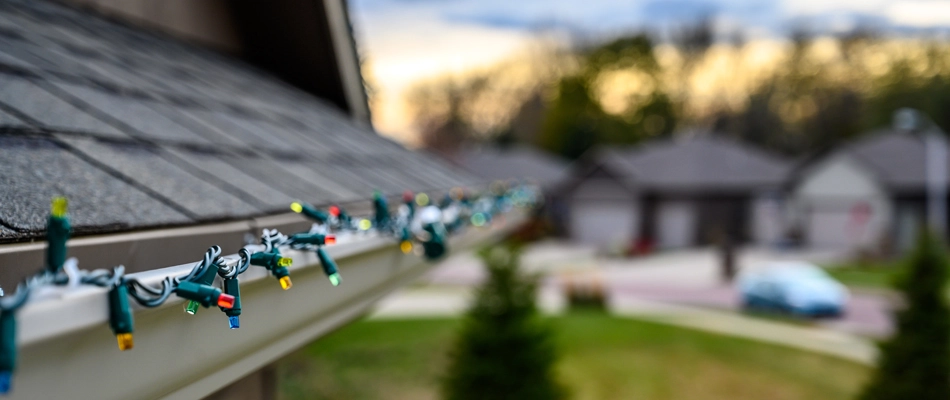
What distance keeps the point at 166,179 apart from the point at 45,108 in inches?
17.4

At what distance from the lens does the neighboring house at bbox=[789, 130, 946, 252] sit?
3002 cm

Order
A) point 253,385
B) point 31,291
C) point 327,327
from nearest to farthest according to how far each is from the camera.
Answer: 1. point 31,291
2. point 327,327
3. point 253,385

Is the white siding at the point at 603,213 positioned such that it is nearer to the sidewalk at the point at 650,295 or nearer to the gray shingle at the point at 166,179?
the sidewalk at the point at 650,295

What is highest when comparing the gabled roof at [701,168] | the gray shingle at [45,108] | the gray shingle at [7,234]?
the gabled roof at [701,168]

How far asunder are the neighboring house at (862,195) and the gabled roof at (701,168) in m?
1.61

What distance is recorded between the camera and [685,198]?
107 ft

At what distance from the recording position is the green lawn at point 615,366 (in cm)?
1117

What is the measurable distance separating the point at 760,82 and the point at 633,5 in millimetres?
10188

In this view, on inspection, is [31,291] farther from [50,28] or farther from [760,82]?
[760,82]

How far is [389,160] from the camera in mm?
4758

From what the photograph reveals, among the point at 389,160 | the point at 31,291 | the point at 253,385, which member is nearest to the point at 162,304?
the point at 31,291

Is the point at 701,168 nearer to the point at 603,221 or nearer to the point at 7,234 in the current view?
the point at 603,221

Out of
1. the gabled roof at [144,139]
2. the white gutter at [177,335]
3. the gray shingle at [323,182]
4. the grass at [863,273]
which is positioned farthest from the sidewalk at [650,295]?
the white gutter at [177,335]

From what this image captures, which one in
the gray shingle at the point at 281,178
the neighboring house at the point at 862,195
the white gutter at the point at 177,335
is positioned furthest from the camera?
the neighboring house at the point at 862,195
